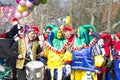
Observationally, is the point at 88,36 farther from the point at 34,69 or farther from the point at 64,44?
the point at 34,69

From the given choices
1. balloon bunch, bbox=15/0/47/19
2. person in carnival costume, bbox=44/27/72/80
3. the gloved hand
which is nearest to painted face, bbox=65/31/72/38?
person in carnival costume, bbox=44/27/72/80

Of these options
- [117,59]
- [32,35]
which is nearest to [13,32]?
[32,35]

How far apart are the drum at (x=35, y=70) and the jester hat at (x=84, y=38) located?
0.80 m

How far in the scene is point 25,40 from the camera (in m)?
9.42

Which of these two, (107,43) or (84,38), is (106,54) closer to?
(107,43)

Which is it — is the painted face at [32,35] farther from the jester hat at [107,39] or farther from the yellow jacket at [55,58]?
the jester hat at [107,39]

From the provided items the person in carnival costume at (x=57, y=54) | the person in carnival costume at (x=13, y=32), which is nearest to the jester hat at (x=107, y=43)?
the person in carnival costume at (x=57, y=54)

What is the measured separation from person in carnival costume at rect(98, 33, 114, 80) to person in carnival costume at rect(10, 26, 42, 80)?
1429 millimetres

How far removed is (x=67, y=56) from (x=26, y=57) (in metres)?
0.99

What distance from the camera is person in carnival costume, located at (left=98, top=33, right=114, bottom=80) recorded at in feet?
30.1

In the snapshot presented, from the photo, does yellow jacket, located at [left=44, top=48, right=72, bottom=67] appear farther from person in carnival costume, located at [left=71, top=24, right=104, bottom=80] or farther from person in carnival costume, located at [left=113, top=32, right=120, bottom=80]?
person in carnival costume, located at [left=113, top=32, right=120, bottom=80]

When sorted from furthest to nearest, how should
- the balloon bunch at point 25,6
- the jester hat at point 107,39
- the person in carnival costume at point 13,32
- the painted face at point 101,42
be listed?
1. the balloon bunch at point 25,6
2. the person in carnival costume at point 13,32
3. the jester hat at point 107,39
4. the painted face at point 101,42

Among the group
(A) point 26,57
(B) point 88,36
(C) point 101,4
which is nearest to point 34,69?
(A) point 26,57

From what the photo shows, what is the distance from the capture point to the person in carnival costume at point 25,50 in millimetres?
9367
